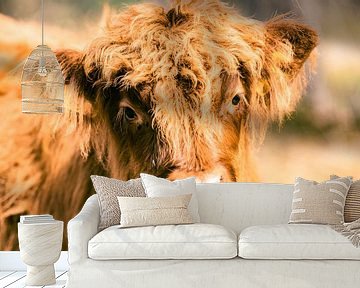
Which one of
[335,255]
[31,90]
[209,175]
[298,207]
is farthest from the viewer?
[209,175]

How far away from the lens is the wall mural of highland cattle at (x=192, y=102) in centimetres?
611

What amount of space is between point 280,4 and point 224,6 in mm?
495

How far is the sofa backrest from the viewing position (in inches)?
202

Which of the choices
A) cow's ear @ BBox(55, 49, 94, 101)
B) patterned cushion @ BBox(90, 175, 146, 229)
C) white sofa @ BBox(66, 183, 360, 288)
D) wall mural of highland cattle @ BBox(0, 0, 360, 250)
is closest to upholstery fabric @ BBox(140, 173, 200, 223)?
patterned cushion @ BBox(90, 175, 146, 229)

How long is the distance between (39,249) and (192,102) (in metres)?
1.86

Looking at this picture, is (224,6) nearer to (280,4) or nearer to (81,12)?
(280,4)

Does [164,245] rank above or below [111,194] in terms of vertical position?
below

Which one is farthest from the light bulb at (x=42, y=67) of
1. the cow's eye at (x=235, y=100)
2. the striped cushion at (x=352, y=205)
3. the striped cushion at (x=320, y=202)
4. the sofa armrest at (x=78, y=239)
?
the striped cushion at (x=352, y=205)

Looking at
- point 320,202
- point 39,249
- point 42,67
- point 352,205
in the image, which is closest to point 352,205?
point 352,205

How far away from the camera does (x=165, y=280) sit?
4.39 m

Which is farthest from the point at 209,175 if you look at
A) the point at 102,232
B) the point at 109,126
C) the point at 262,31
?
the point at 102,232

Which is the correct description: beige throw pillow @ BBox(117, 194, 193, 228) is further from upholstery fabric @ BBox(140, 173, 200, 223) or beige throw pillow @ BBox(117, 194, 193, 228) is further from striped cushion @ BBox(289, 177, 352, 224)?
striped cushion @ BBox(289, 177, 352, 224)

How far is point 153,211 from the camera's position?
4.72m

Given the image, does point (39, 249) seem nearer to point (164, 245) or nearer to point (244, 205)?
point (164, 245)
